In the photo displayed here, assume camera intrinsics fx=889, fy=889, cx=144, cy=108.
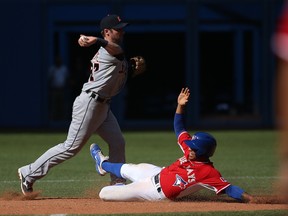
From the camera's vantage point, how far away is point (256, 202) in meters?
9.20

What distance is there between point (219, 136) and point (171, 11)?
17.1 feet

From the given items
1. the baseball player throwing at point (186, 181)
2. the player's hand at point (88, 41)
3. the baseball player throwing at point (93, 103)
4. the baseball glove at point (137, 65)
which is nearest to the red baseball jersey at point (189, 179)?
the baseball player throwing at point (186, 181)

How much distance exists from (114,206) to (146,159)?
19.9ft

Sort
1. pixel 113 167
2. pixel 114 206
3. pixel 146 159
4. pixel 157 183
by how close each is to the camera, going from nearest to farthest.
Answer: pixel 114 206 → pixel 157 183 → pixel 113 167 → pixel 146 159

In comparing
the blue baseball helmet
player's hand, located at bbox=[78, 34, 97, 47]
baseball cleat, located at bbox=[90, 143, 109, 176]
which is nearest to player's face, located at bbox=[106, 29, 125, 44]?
player's hand, located at bbox=[78, 34, 97, 47]

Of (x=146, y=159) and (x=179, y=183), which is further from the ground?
(x=179, y=183)

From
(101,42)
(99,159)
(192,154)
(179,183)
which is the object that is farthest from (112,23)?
(179,183)

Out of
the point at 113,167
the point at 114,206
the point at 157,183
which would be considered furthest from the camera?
the point at 113,167

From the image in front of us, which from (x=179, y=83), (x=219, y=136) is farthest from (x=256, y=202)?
(x=179, y=83)

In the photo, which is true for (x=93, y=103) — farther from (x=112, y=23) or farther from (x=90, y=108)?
(x=112, y=23)

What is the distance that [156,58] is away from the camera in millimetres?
24562

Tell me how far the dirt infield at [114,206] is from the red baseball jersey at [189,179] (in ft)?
0.47

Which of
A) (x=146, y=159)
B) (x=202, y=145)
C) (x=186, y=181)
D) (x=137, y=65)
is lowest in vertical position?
(x=146, y=159)

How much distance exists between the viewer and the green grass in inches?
446
